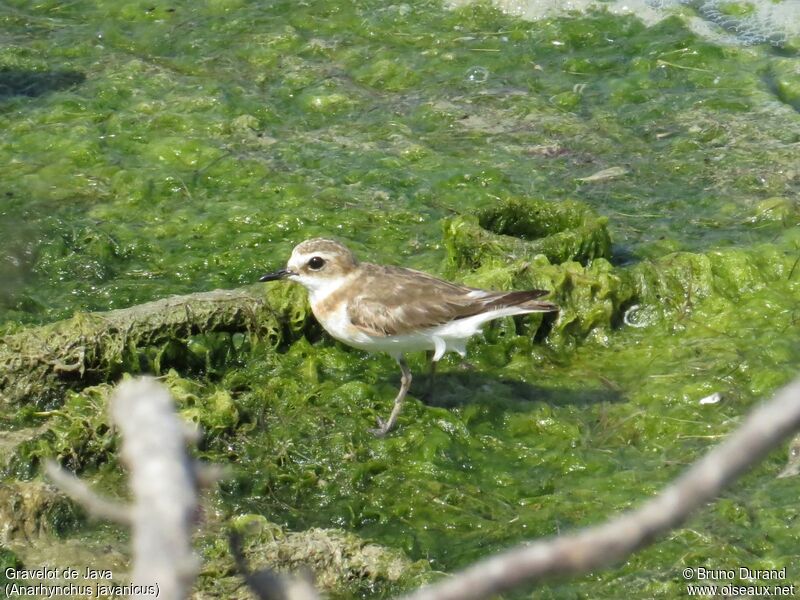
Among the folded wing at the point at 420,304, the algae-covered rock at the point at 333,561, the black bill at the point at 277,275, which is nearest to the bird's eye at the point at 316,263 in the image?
the black bill at the point at 277,275

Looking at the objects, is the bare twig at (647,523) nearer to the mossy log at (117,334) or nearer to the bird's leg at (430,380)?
the bird's leg at (430,380)

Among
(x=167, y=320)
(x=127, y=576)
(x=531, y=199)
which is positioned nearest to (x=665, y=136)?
(x=531, y=199)

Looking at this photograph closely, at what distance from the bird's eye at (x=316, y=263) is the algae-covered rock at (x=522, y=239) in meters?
1.11

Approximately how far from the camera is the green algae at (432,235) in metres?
5.30

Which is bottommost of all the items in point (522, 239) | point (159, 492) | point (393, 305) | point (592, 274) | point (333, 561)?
point (522, 239)

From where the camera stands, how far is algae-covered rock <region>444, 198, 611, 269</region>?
681cm

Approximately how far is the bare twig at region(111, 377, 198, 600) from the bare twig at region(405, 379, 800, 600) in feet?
0.75

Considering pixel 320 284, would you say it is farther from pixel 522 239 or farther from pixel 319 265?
pixel 522 239

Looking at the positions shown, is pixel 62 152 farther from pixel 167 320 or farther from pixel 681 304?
pixel 681 304

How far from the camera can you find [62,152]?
8242mm

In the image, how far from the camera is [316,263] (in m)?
5.99

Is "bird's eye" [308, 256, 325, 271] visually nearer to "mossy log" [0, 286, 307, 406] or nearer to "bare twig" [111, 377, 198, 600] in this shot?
"mossy log" [0, 286, 307, 406]

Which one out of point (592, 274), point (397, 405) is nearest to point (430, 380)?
point (397, 405)

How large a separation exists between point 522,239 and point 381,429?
2015 millimetres
